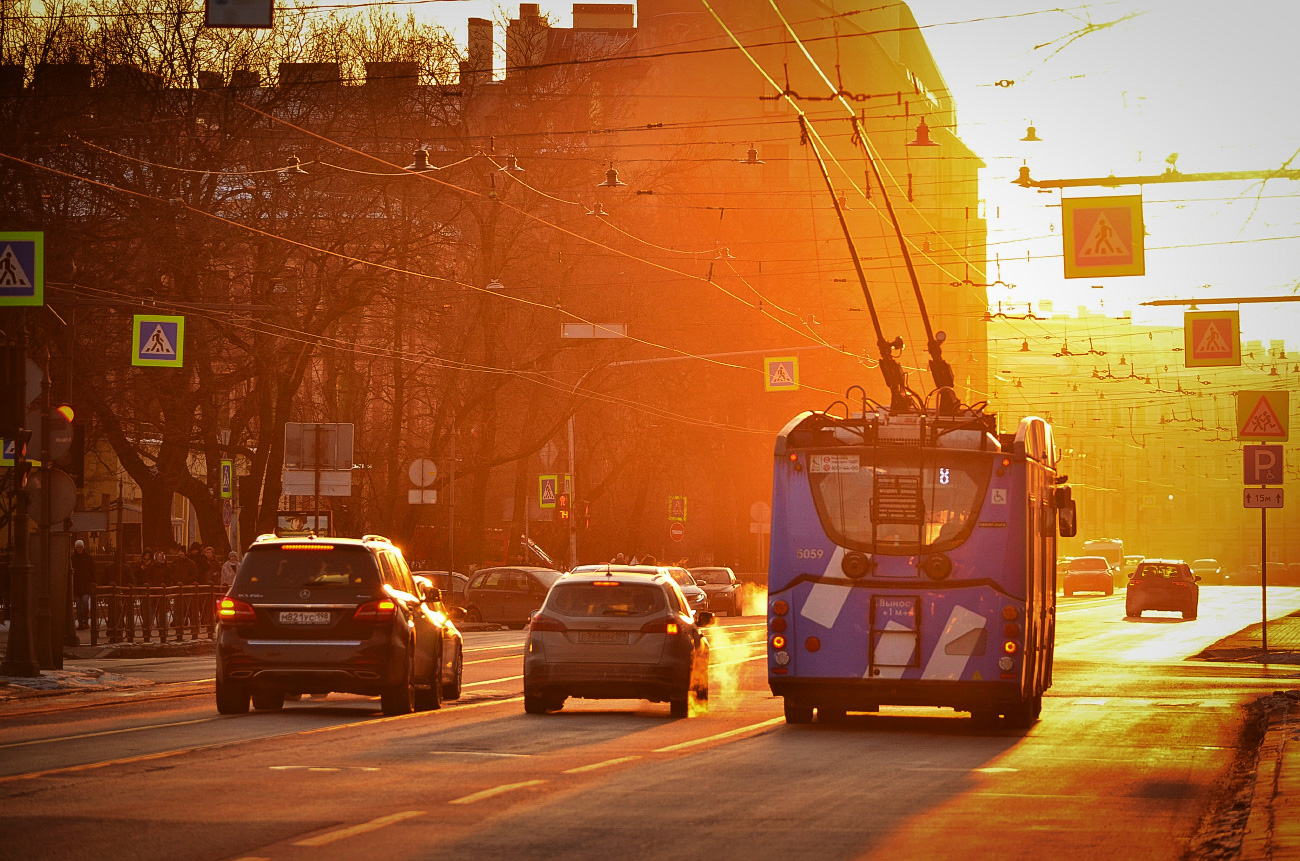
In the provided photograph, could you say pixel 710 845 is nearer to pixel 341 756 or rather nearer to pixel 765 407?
pixel 341 756

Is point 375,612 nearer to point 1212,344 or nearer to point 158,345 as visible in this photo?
point 158,345

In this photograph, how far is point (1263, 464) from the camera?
102ft

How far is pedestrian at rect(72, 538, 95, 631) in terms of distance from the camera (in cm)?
3550

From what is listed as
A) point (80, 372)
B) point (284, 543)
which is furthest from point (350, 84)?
point (284, 543)

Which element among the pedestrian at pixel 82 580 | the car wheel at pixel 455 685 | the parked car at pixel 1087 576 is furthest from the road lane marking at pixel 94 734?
the parked car at pixel 1087 576

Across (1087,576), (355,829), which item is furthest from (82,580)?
(1087,576)

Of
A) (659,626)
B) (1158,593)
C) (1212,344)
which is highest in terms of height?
(1212,344)

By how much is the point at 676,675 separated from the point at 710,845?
9.67 m

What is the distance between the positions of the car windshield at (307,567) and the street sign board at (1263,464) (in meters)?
17.4

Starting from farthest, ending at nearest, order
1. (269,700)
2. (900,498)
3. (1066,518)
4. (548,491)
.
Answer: (548,491) → (1066,518) → (269,700) → (900,498)

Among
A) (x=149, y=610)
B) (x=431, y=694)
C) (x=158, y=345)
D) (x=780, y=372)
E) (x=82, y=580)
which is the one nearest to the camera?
(x=431, y=694)

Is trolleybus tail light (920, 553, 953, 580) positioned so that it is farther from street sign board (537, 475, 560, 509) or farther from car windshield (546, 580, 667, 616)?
street sign board (537, 475, 560, 509)

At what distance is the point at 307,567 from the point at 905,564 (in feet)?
19.1

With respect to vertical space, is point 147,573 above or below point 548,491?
below
